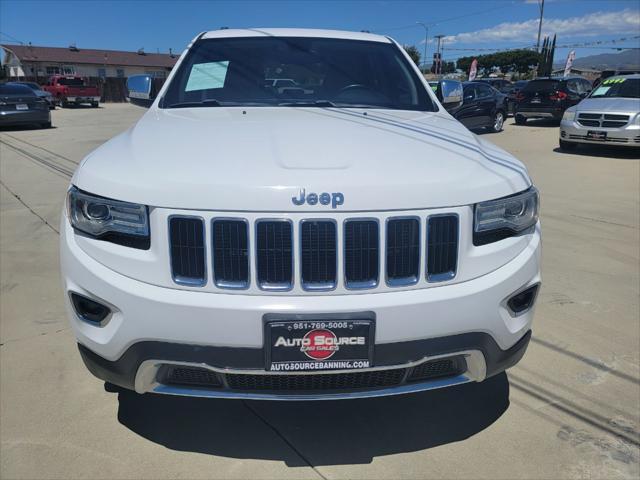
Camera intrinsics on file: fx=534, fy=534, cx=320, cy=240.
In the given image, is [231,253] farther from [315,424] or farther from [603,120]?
[603,120]

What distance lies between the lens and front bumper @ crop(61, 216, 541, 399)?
1.88 meters

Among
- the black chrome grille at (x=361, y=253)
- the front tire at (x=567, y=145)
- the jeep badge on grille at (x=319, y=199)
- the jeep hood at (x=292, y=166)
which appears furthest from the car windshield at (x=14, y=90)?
the black chrome grille at (x=361, y=253)

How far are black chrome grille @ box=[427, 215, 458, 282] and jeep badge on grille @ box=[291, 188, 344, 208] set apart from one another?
0.36 meters

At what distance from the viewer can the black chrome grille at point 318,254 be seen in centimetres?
188

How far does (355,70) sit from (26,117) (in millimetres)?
16792

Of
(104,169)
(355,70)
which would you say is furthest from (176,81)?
(104,169)

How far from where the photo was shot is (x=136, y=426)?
2525 millimetres

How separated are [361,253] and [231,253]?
1.53ft

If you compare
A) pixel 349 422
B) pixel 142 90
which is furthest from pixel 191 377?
pixel 142 90

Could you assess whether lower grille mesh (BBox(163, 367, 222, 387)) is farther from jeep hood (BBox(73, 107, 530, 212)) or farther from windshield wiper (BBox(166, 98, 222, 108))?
windshield wiper (BBox(166, 98, 222, 108))

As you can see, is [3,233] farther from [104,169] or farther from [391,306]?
[391,306]

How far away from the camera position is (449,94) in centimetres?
378

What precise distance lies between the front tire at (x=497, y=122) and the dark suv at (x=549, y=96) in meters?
1.60

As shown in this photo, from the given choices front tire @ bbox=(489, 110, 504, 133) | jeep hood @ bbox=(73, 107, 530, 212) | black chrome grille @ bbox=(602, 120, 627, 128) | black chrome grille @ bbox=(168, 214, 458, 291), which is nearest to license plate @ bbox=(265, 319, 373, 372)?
black chrome grille @ bbox=(168, 214, 458, 291)
